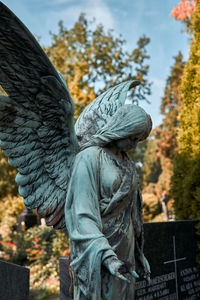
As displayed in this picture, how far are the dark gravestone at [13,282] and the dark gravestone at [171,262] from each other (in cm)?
135

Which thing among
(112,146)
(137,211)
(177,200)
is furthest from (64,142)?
(177,200)

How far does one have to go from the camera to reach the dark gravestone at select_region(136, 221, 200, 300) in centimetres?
386

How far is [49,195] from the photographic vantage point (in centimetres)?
198

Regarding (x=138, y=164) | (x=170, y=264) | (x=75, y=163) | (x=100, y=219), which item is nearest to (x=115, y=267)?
(x=100, y=219)

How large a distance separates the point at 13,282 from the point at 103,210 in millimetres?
2155

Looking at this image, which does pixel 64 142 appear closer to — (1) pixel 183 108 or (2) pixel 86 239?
(2) pixel 86 239

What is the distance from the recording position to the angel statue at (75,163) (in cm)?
161

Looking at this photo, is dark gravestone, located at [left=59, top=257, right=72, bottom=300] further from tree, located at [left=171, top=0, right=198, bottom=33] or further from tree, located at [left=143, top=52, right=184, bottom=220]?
tree, located at [left=143, top=52, right=184, bottom=220]

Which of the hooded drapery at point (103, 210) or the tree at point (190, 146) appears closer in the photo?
the hooded drapery at point (103, 210)

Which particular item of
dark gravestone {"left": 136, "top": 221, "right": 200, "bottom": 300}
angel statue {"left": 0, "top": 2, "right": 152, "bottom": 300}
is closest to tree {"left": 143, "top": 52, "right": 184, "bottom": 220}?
dark gravestone {"left": 136, "top": 221, "right": 200, "bottom": 300}

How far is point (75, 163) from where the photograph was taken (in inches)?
71.8

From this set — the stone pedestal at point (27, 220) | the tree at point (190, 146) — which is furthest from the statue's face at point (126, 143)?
the stone pedestal at point (27, 220)

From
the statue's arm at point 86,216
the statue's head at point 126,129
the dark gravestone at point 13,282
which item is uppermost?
the statue's head at point 126,129

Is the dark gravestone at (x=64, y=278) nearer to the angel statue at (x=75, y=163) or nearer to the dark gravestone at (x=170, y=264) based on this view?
the dark gravestone at (x=170, y=264)
